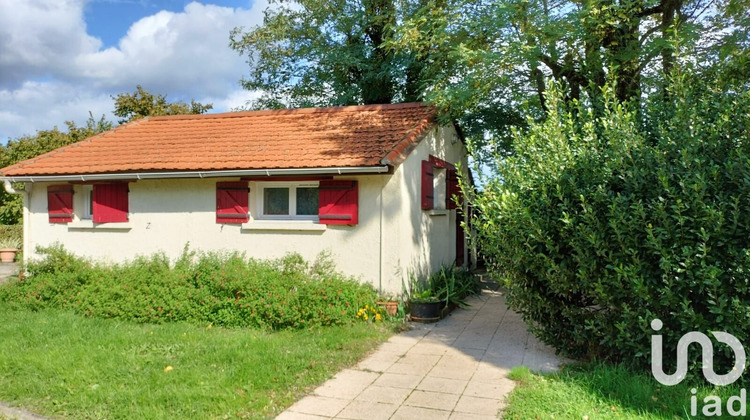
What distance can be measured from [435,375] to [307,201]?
454cm

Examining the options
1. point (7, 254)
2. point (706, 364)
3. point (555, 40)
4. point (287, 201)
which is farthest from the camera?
point (7, 254)

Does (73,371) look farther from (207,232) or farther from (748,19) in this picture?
(748,19)

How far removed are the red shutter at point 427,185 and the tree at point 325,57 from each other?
675 cm

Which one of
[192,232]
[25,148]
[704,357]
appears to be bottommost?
[704,357]

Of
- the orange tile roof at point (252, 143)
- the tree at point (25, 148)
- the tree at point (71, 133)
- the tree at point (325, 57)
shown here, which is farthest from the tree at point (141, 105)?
the orange tile roof at point (252, 143)

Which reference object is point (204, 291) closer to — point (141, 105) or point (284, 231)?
point (284, 231)

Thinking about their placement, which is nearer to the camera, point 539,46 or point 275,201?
point 539,46

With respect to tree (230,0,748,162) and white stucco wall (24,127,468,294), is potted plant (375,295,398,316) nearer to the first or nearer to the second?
white stucco wall (24,127,468,294)

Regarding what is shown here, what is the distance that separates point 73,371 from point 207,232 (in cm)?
420

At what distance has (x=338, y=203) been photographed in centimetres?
823

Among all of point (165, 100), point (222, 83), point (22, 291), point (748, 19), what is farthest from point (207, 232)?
point (165, 100)

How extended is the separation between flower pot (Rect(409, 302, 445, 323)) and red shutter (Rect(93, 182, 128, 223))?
6085 mm

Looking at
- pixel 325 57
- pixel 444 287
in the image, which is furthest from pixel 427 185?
pixel 325 57

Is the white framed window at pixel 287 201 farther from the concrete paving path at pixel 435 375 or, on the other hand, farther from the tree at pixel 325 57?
the tree at pixel 325 57
